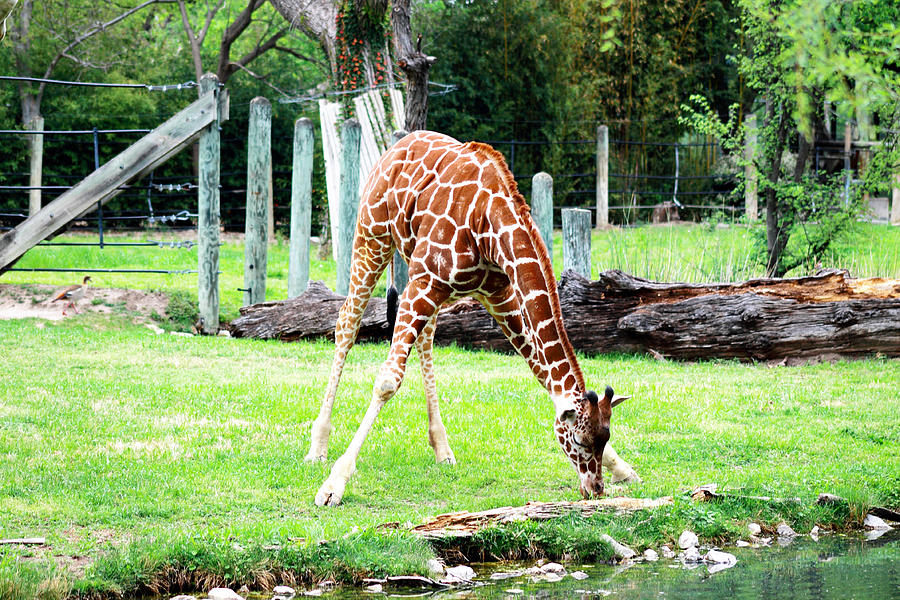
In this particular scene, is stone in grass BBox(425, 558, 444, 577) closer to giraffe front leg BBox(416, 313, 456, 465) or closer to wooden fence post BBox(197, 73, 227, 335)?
giraffe front leg BBox(416, 313, 456, 465)

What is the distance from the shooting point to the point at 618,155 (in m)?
26.3

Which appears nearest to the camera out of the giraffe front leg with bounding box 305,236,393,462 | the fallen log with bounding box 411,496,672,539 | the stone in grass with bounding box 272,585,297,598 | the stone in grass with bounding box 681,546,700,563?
the stone in grass with bounding box 272,585,297,598

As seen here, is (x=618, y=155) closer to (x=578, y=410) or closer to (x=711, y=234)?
(x=711, y=234)

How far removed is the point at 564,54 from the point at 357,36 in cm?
768

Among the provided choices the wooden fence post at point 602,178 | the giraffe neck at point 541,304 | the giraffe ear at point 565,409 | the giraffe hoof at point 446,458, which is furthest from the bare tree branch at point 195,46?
the giraffe ear at point 565,409

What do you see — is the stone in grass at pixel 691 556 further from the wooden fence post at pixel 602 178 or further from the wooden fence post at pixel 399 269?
the wooden fence post at pixel 602 178

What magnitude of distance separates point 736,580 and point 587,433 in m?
1.23

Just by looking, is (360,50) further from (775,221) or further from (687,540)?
(687,540)

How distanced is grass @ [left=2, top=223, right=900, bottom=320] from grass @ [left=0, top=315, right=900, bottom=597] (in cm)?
275

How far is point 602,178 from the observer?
23031 millimetres

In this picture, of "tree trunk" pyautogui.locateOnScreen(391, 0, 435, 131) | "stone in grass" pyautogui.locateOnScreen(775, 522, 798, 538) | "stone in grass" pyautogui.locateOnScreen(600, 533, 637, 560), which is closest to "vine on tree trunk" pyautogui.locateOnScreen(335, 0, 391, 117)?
"tree trunk" pyautogui.locateOnScreen(391, 0, 435, 131)

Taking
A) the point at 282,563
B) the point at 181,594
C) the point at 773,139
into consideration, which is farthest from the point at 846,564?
the point at 773,139

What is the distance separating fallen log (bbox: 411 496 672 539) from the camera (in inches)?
225

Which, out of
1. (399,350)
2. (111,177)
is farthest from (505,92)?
(399,350)
